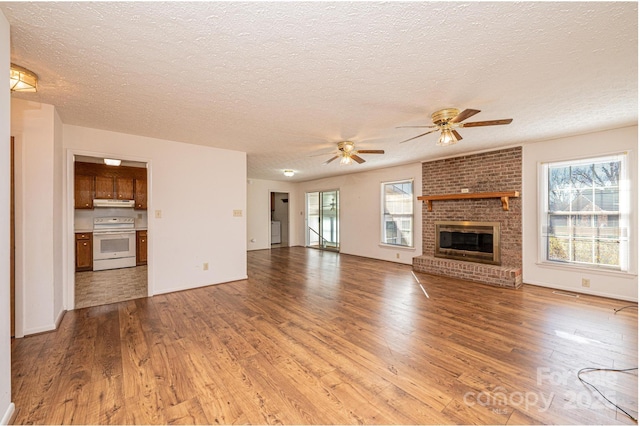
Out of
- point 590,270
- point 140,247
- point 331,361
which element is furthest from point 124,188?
point 590,270

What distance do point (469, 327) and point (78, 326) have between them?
4112 mm

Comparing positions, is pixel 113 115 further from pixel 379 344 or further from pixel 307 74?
pixel 379 344

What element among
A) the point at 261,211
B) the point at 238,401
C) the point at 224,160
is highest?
the point at 224,160

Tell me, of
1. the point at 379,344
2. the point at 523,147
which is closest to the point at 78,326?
the point at 379,344

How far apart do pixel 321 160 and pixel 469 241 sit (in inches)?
129

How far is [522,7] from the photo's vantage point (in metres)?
1.38

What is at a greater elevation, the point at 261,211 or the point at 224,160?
the point at 224,160

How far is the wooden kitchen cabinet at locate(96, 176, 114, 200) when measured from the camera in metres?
5.48

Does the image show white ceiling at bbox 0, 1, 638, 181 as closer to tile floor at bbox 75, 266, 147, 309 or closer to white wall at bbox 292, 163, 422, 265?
tile floor at bbox 75, 266, 147, 309

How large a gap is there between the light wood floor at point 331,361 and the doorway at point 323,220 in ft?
14.7

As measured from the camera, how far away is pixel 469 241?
16.3 ft

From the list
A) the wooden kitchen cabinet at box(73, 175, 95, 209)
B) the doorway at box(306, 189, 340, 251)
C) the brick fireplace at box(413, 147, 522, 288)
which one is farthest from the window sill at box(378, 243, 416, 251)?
the wooden kitchen cabinet at box(73, 175, 95, 209)

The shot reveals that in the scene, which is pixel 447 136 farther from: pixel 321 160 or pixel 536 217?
pixel 321 160
